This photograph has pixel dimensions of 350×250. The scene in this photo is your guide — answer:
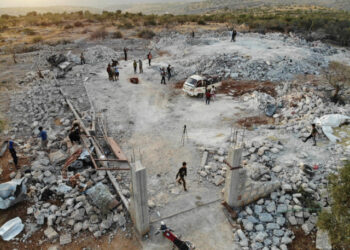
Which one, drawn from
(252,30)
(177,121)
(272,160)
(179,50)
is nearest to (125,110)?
(177,121)

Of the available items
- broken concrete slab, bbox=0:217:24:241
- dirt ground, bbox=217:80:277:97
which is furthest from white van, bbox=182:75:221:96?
broken concrete slab, bbox=0:217:24:241

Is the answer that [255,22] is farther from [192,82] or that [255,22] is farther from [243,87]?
[192,82]

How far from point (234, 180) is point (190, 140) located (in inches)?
206

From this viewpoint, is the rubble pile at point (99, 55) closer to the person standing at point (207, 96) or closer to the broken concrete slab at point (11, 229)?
the person standing at point (207, 96)

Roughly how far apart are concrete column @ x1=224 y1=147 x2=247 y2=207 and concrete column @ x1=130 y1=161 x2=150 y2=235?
266 centimetres

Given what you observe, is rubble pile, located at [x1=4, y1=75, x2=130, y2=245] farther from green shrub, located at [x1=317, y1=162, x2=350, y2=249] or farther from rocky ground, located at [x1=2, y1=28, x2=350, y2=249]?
green shrub, located at [x1=317, y1=162, x2=350, y2=249]

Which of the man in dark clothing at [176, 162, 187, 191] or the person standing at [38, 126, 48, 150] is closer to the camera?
the man in dark clothing at [176, 162, 187, 191]

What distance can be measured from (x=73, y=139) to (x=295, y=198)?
955 centimetres

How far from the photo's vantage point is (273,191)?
29.4 ft

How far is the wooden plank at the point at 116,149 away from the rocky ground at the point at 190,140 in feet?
1.82

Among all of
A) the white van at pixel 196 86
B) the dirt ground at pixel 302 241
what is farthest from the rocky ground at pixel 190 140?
the white van at pixel 196 86

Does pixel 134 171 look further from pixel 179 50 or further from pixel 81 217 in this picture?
pixel 179 50

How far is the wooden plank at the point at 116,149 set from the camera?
1127 centimetres

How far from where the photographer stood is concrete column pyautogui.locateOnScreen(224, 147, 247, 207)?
753 cm
